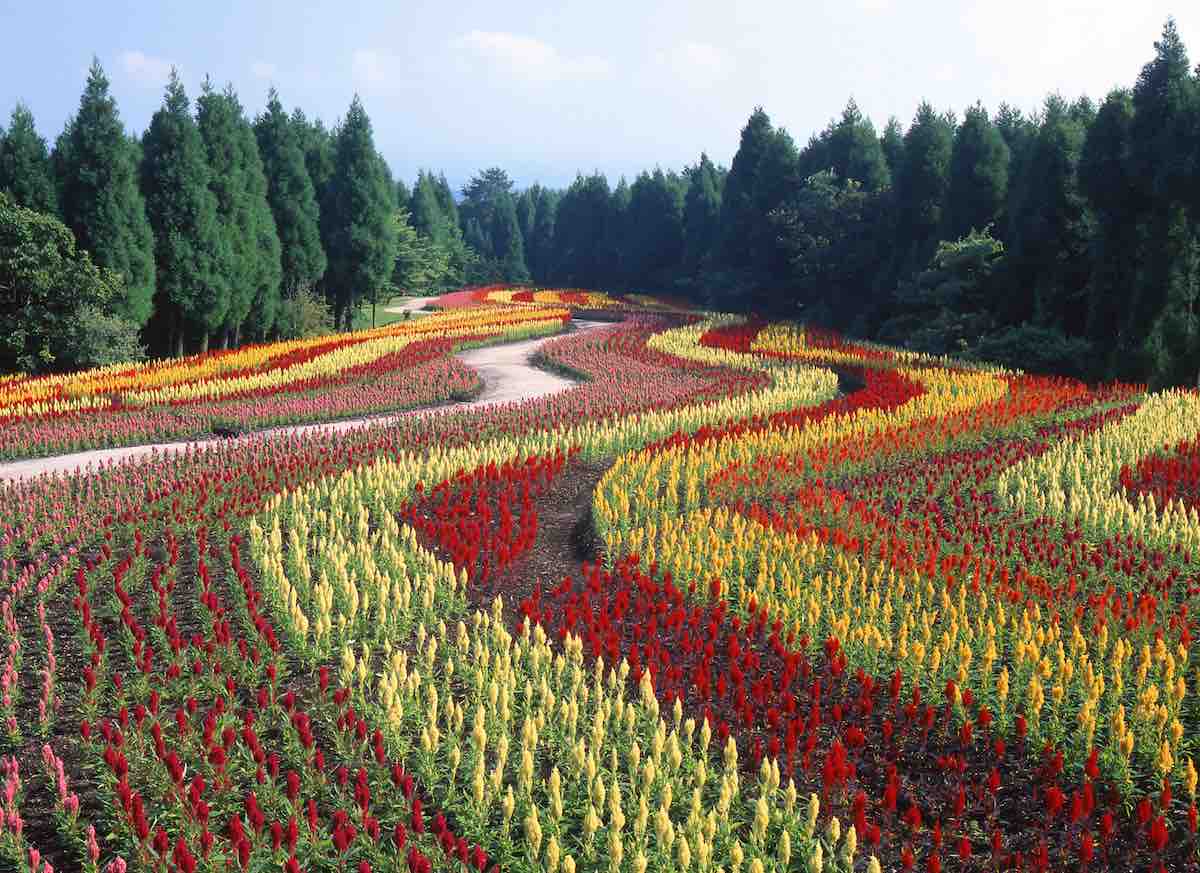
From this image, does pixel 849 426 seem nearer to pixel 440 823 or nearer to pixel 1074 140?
pixel 440 823

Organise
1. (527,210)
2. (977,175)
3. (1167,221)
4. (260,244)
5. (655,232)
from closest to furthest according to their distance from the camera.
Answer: (1167,221), (977,175), (260,244), (655,232), (527,210)

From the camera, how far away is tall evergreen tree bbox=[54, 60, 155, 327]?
25.2m

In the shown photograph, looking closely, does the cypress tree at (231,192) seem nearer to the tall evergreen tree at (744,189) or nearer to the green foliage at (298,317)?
the green foliage at (298,317)

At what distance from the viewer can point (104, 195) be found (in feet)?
83.0

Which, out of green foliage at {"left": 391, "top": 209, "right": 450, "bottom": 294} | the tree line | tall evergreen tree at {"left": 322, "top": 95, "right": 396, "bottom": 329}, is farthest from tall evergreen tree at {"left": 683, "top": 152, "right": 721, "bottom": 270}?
tall evergreen tree at {"left": 322, "top": 95, "right": 396, "bottom": 329}

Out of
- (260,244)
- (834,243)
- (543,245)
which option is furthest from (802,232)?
(543,245)

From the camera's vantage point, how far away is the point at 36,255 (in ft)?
75.2

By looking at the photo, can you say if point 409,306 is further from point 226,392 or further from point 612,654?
point 612,654

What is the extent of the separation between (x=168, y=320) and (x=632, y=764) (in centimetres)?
2808

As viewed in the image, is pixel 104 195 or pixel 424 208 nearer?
pixel 104 195

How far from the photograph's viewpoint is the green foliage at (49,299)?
75.4ft

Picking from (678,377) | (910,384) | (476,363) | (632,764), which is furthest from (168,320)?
(632,764)

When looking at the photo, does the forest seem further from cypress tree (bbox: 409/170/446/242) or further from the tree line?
cypress tree (bbox: 409/170/446/242)

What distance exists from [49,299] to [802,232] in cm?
2818
